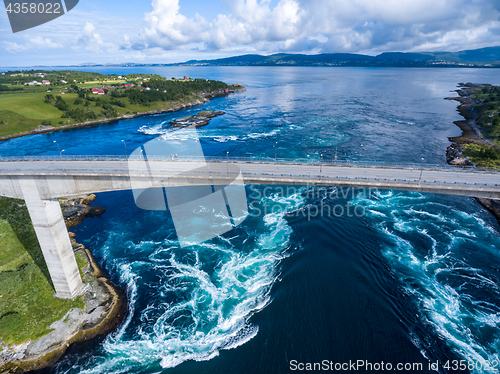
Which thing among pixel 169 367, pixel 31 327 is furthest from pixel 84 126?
pixel 169 367

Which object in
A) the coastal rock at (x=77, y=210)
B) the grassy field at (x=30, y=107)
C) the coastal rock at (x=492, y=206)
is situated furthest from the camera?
the grassy field at (x=30, y=107)

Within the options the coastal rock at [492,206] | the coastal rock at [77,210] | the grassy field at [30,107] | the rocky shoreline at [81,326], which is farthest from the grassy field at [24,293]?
the grassy field at [30,107]

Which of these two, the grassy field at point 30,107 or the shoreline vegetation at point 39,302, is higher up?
the grassy field at point 30,107

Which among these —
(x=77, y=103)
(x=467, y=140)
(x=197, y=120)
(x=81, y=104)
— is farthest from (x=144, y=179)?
(x=77, y=103)

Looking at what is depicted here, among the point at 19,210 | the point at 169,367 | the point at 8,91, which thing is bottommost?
the point at 169,367

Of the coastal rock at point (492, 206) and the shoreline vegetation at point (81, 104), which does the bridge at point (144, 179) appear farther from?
the shoreline vegetation at point (81, 104)

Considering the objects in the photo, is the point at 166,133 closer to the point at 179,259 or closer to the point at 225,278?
the point at 179,259

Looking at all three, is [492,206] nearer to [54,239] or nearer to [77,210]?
[54,239]
